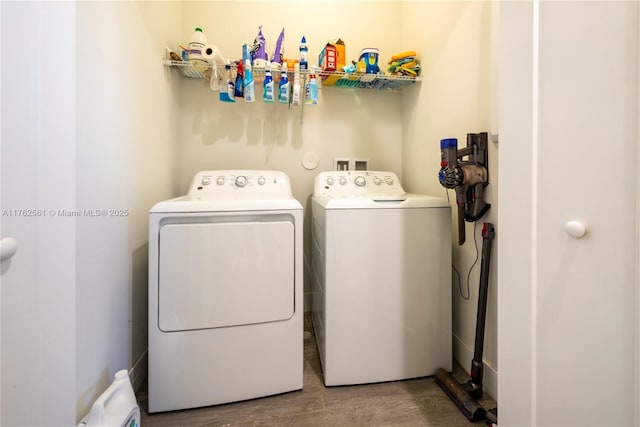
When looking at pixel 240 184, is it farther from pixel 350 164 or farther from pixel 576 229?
pixel 576 229

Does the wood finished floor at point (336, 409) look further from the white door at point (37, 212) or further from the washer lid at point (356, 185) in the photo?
the washer lid at point (356, 185)

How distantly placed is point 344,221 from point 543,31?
2.83 ft

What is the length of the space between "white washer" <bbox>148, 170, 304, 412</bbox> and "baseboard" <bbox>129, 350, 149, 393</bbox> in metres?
0.18

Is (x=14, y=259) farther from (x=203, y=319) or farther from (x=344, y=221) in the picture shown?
(x=344, y=221)

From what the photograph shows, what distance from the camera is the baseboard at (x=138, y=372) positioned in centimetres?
119

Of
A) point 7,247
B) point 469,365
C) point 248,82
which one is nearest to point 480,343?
point 469,365

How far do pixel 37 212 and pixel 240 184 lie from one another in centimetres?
97

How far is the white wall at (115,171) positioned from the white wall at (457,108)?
1496 mm

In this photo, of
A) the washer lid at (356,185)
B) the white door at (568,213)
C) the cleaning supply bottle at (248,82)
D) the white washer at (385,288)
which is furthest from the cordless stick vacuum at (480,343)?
the cleaning supply bottle at (248,82)

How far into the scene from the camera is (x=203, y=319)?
1102 mm

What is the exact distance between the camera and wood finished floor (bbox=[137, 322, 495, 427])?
1061mm

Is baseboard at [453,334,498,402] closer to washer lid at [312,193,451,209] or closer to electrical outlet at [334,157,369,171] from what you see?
washer lid at [312,193,451,209]

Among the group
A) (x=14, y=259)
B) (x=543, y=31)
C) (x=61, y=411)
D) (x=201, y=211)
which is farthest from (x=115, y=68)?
(x=543, y=31)

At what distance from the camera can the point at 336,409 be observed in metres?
1.13
